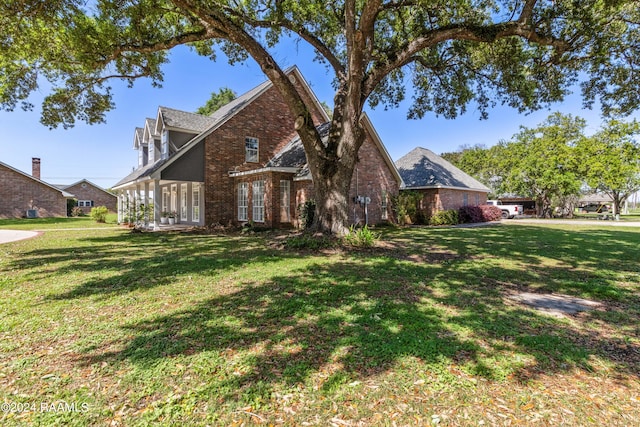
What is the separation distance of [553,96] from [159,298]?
15.1 meters

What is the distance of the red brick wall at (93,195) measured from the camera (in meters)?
41.0

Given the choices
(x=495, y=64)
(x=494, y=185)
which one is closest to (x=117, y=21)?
(x=495, y=64)

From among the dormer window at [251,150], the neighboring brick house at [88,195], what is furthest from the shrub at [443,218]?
the neighboring brick house at [88,195]

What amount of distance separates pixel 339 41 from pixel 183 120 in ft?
33.5

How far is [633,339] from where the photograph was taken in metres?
3.68

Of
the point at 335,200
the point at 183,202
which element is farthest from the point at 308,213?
the point at 183,202

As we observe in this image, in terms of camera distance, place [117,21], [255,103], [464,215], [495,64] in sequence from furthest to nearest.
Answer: [464,215]
[255,103]
[495,64]
[117,21]

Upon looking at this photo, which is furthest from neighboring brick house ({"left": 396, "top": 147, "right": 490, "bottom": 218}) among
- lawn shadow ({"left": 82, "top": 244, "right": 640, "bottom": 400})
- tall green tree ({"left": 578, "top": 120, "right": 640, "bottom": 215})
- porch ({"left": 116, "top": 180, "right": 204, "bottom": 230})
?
lawn shadow ({"left": 82, "top": 244, "right": 640, "bottom": 400})

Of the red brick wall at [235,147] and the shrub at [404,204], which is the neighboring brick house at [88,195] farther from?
the shrub at [404,204]

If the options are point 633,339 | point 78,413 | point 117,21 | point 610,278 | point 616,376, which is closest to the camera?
point 78,413

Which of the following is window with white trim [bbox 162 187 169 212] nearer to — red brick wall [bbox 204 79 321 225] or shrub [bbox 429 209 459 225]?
red brick wall [bbox 204 79 321 225]

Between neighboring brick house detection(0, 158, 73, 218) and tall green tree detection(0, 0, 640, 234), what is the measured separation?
84.3ft

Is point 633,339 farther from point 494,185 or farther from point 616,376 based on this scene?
point 494,185

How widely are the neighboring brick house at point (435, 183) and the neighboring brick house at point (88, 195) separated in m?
40.2
